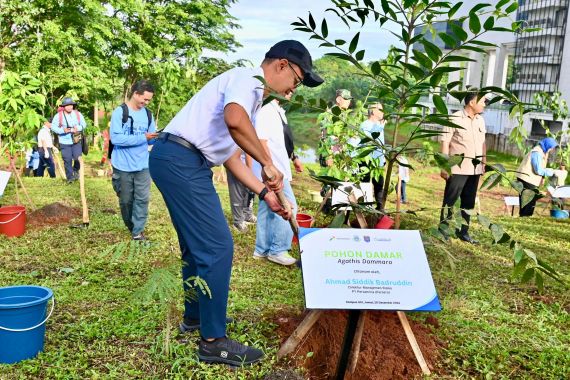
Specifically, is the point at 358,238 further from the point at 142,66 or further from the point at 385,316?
the point at 142,66

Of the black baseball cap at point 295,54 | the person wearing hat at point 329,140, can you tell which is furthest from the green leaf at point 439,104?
the person wearing hat at point 329,140

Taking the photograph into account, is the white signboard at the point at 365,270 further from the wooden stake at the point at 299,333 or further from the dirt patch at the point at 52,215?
the dirt patch at the point at 52,215

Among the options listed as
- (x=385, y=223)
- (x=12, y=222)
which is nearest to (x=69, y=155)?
(x=12, y=222)

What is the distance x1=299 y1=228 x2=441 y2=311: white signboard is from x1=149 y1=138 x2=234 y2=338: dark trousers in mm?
475

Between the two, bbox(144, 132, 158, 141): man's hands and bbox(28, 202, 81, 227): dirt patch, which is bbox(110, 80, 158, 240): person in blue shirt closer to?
bbox(144, 132, 158, 141): man's hands

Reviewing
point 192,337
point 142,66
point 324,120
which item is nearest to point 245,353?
point 192,337

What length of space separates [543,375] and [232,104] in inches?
96.4

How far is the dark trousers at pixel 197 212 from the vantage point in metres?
2.78

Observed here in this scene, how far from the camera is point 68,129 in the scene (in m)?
9.54

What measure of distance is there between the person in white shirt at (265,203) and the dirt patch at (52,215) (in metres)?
3.03

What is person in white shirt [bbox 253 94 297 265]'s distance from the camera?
189 inches

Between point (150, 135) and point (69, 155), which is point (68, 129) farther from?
point (150, 135)

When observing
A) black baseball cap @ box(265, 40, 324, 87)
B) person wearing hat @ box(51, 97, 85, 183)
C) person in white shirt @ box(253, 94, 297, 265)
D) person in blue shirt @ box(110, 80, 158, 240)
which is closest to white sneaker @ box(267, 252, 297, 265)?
person in white shirt @ box(253, 94, 297, 265)

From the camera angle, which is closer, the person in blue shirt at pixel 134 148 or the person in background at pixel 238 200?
the person in blue shirt at pixel 134 148
